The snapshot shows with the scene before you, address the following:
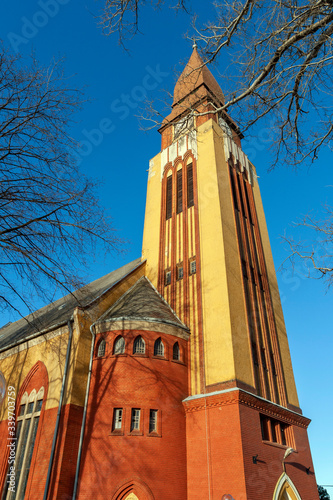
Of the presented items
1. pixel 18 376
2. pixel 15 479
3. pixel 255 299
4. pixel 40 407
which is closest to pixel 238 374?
pixel 255 299

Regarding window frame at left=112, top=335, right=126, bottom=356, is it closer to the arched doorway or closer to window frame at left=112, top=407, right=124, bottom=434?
window frame at left=112, top=407, right=124, bottom=434

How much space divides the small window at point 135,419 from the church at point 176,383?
0.13ft

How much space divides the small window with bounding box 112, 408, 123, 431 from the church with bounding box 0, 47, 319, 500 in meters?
0.05

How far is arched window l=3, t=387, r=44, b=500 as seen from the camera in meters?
14.8

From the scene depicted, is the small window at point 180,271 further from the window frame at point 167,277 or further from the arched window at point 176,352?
the arched window at point 176,352

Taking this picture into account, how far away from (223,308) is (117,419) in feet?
19.9

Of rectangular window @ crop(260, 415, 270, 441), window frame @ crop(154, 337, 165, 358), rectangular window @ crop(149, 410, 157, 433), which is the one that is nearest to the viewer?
rectangular window @ crop(149, 410, 157, 433)

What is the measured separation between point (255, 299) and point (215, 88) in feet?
58.0

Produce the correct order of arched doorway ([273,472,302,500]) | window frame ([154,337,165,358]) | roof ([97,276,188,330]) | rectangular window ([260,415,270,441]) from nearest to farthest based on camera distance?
1. arched doorway ([273,472,302,500])
2. rectangular window ([260,415,270,441])
3. window frame ([154,337,165,358])
4. roof ([97,276,188,330])

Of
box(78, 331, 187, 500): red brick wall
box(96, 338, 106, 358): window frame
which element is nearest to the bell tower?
box(78, 331, 187, 500): red brick wall

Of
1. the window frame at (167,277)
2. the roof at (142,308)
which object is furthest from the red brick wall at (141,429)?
the window frame at (167,277)

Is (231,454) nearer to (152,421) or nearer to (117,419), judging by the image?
(152,421)

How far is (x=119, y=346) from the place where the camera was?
15.4 m

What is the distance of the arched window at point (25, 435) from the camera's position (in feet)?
48.7
